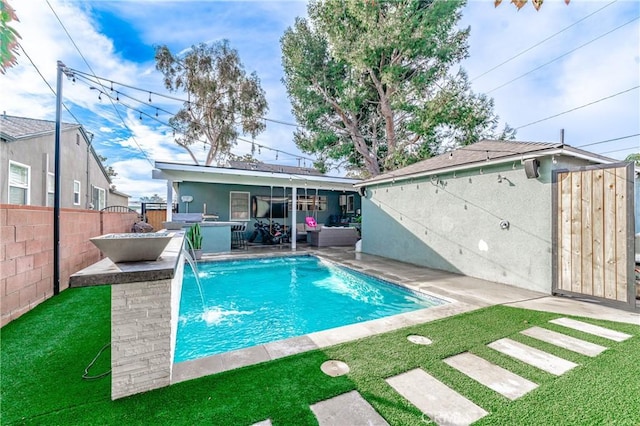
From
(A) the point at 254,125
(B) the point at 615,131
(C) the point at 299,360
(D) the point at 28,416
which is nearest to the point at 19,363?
(D) the point at 28,416

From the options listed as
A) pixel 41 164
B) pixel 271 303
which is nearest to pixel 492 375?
pixel 271 303

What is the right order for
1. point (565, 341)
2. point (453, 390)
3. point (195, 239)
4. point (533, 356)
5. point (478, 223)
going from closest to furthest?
1. point (453, 390)
2. point (533, 356)
3. point (565, 341)
4. point (478, 223)
5. point (195, 239)

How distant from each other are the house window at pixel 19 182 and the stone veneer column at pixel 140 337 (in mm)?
8052

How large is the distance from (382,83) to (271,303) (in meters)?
12.5

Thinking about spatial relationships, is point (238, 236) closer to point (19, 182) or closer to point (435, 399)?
point (19, 182)

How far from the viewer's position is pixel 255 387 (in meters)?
2.19

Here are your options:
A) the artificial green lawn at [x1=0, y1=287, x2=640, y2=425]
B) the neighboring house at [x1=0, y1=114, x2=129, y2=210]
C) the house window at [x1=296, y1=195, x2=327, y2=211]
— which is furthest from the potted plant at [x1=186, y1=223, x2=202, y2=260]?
the house window at [x1=296, y1=195, x2=327, y2=211]

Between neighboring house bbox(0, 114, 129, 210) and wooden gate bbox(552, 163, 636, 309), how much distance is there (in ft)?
32.8

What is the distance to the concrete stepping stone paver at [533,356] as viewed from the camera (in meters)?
2.52

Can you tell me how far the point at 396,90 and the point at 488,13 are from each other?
→ 18.3 feet

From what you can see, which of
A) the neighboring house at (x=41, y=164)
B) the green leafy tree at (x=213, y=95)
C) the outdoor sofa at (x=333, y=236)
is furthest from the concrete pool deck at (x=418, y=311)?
the green leafy tree at (x=213, y=95)

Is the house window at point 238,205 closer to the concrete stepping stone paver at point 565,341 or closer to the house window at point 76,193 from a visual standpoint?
the house window at point 76,193

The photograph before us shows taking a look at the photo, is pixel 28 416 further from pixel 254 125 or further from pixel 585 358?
pixel 254 125

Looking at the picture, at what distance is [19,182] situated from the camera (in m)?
7.27
